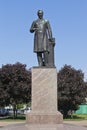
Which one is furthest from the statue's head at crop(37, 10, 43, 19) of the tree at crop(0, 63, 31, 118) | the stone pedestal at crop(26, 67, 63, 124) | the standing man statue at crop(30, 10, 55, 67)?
the tree at crop(0, 63, 31, 118)

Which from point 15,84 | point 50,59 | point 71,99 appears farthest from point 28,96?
point 50,59

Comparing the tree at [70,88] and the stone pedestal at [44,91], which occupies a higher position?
the tree at [70,88]

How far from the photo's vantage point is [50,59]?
22047 millimetres

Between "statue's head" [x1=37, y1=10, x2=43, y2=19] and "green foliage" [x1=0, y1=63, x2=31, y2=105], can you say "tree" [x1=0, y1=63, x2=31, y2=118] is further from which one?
"statue's head" [x1=37, y1=10, x2=43, y2=19]

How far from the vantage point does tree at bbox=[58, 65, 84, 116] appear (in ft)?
193

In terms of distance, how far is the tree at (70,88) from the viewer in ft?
193

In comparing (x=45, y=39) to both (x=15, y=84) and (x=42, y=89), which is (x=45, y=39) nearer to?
(x=42, y=89)

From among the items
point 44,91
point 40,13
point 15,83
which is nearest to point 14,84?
point 15,83

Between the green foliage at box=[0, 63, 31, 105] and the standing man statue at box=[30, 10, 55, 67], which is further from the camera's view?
the green foliage at box=[0, 63, 31, 105]

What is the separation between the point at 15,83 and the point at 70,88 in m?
7.90

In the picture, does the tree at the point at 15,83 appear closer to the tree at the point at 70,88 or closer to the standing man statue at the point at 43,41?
the tree at the point at 70,88

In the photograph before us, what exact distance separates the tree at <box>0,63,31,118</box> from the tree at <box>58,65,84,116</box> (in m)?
4.62

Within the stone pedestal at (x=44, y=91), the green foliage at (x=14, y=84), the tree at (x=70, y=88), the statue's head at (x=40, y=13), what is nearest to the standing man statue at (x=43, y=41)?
the statue's head at (x=40, y=13)

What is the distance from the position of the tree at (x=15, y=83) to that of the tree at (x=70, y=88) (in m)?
4.62
